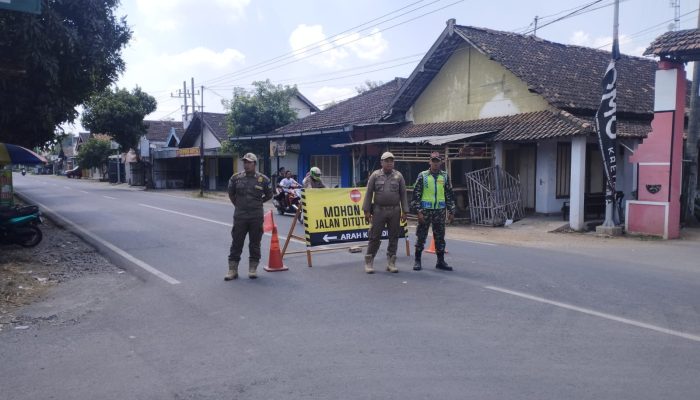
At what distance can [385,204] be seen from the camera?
27.7ft

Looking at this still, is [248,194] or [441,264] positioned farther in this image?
[441,264]

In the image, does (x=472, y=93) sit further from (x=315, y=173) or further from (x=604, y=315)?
(x=604, y=315)

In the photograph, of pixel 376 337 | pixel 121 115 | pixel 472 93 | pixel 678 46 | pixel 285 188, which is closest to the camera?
pixel 376 337

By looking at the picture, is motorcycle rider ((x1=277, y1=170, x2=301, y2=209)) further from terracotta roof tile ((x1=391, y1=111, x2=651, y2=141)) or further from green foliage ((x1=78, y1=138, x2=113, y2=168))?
green foliage ((x1=78, y1=138, x2=113, y2=168))

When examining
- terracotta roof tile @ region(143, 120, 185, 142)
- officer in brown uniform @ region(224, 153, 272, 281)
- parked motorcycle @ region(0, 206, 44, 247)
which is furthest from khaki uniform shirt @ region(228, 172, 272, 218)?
terracotta roof tile @ region(143, 120, 185, 142)

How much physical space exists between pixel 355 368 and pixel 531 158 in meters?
15.3

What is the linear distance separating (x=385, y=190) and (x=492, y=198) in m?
8.88

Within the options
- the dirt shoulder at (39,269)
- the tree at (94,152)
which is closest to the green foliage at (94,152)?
the tree at (94,152)

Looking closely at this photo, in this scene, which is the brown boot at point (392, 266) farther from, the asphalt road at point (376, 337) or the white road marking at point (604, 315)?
the white road marking at point (604, 315)

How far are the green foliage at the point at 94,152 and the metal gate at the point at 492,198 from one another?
51.1 metres

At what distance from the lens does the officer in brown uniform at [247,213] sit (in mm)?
8211

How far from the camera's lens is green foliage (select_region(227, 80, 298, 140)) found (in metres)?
30.6

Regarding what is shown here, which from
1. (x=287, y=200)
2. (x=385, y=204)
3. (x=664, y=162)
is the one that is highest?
(x=664, y=162)

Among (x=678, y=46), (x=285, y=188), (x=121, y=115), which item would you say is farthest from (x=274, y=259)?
(x=121, y=115)
